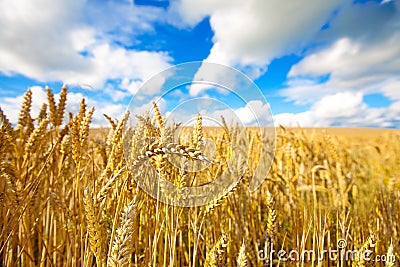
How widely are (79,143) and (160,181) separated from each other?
0.32 m

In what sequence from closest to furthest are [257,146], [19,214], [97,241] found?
[97,241], [19,214], [257,146]

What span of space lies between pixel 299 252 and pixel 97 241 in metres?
0.56

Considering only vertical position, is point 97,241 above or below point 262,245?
above

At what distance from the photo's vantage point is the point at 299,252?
2.58ft

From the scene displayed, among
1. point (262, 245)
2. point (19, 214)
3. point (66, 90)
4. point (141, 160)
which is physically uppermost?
point (66, 90)

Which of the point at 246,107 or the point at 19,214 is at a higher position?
the point at 246,107

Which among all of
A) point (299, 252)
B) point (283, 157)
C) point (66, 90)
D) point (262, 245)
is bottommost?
point (262, 245)

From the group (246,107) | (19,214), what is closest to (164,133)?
(246,107)

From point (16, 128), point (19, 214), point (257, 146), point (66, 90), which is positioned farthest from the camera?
point (257, 146)

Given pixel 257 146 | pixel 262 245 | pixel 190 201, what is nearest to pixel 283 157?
pixel 257 146

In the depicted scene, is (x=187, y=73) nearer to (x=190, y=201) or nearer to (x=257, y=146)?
(x=190, y=201)

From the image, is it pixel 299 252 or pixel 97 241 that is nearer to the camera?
pixel 97 241

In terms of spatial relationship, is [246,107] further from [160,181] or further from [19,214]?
[19,214]

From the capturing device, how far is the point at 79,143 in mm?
772
